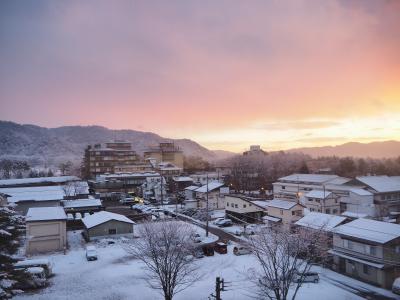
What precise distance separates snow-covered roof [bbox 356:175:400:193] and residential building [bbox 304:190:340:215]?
6.46 meters

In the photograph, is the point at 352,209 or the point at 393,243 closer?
the point at 393,243

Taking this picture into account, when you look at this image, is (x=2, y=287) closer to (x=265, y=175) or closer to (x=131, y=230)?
(x=131, y=230)

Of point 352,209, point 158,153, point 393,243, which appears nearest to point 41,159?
point 158,153

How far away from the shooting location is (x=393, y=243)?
18469 millimetres

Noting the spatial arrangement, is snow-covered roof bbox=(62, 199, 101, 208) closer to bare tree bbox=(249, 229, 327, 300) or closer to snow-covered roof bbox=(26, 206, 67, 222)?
snow-covered roof bbox=(26, 206, 67, 222)

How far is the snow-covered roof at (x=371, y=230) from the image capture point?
734 inches

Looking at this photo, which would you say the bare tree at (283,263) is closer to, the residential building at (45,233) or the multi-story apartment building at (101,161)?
the residential building at (45,233)

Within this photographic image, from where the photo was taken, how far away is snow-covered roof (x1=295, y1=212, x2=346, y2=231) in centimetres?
2277

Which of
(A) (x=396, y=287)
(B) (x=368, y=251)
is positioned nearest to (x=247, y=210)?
(B) (x=368, y=251)

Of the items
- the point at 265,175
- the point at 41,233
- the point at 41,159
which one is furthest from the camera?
the point at 41,159

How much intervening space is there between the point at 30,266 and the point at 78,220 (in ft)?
47.3

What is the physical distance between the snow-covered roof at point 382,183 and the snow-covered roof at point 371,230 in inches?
790

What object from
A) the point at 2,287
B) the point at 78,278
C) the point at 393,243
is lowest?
the point at 78,278

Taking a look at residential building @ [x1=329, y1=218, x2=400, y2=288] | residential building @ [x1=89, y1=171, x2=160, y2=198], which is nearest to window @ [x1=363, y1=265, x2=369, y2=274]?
residential building @ [x1=329, y1=218, x2=400, y2=288]
